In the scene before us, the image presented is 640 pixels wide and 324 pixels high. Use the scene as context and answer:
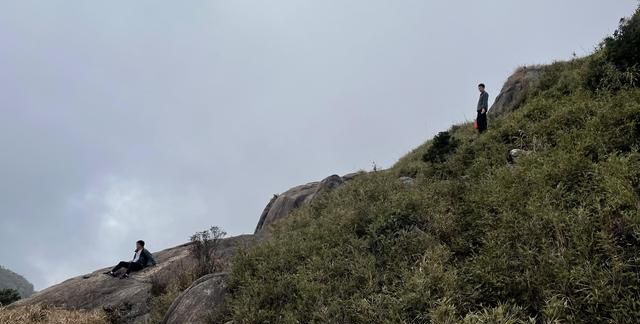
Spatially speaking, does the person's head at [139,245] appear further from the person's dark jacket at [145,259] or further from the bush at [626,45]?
the bush at [626,45]

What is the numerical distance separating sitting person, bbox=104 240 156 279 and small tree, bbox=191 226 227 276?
12.5 feet

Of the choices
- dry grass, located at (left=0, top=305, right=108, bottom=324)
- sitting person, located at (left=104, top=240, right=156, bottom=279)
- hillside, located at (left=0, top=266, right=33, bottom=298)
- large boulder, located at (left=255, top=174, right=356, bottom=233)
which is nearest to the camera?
dry grass, located at (left=0, top=305, right=108, bottom=324)

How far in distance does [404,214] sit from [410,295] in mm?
3274

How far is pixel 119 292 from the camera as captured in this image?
47.0ft

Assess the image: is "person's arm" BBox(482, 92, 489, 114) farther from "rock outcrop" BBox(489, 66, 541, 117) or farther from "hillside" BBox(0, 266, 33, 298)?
"hillside" BBox(0, 266, 33, 298)

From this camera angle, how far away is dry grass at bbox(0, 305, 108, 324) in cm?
1162

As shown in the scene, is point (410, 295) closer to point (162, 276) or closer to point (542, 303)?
point (542, 303)

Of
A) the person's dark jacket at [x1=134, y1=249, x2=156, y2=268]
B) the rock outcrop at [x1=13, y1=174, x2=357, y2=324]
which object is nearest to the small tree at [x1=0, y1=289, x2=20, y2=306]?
the rock outcrop at [x1=13, y1=174, x2=357, y2=324]

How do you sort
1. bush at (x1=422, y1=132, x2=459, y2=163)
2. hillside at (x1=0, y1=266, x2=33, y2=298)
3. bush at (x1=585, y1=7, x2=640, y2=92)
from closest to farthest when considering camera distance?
bush at (x1=585, y1=7, x2=640, y2=92)
bush at (x1=422, y1=132, x2=459, y2=163)
hillside at (x1=0, y1=266, x2=33, y2=298)

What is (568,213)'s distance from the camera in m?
6.93

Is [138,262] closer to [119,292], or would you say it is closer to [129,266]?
[129,266]

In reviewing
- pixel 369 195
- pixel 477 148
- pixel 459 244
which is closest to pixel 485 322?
pixel 459 244

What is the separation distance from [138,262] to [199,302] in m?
8.39

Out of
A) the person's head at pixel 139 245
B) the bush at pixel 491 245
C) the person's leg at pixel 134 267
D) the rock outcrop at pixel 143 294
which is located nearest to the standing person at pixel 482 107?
the bush at pixel 491 245
